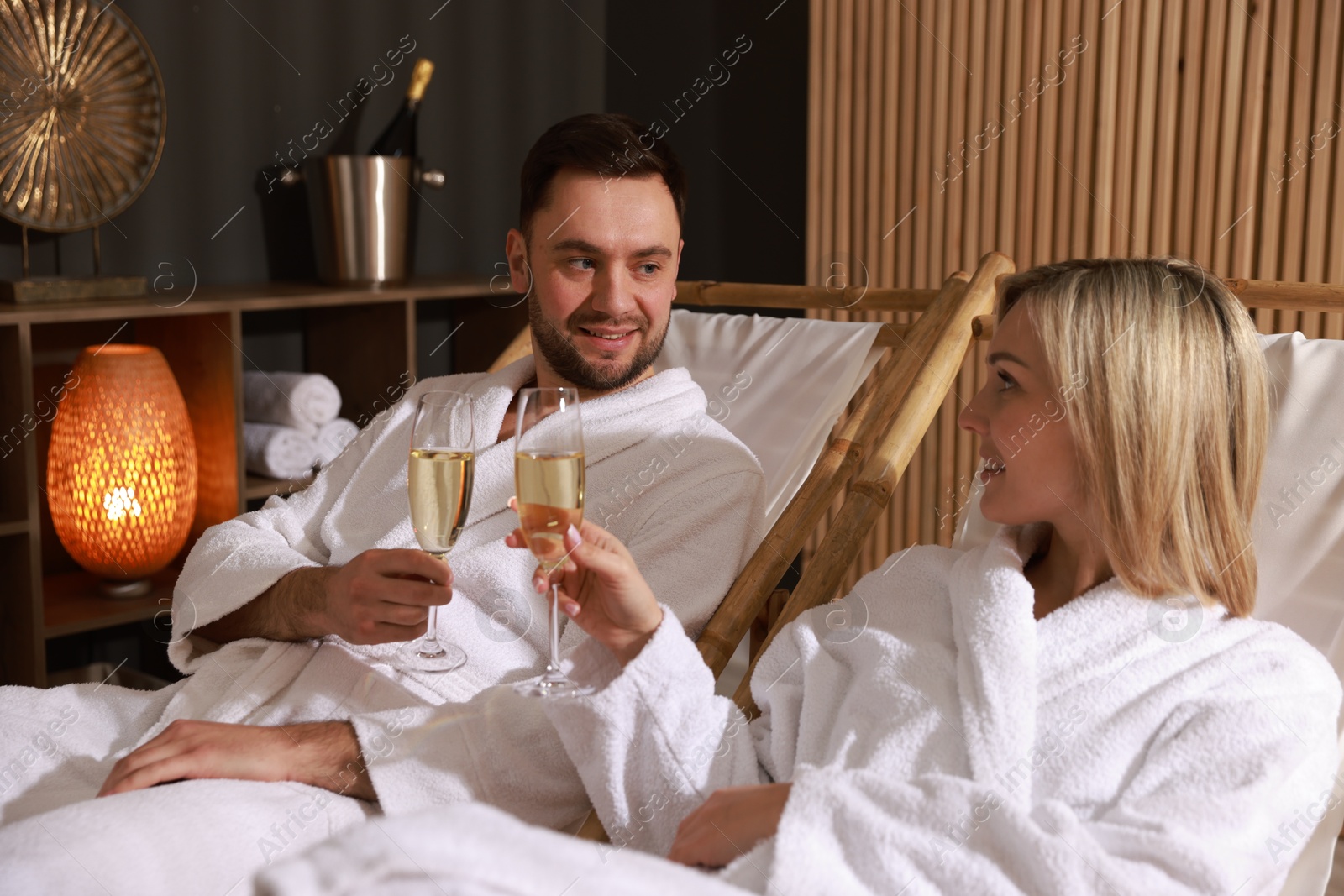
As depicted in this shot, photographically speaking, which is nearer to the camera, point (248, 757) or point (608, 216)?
point (248, 757)

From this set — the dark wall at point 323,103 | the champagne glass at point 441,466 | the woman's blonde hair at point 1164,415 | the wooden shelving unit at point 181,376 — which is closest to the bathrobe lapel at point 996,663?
the woman's blonde hair at point 1164,415

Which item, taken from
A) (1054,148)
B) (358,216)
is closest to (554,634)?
(358,216)

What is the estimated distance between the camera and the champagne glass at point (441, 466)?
1.21m

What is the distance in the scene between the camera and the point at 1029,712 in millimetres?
1170

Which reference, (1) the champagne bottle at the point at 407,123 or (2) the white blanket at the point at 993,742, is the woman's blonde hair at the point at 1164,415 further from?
(1) the champagne bottle at the point at 407,123

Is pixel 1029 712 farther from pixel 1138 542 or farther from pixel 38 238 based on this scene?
pixel 38 238

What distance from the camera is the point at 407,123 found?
3.12 metres

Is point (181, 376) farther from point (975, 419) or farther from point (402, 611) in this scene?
point (975, 419)

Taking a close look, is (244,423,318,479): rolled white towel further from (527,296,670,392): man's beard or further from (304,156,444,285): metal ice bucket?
(527,296,670,392): man's beard

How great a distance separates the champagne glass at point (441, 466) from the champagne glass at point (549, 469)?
0.10 meters

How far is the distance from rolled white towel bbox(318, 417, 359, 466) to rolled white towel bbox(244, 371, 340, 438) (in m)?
0.01

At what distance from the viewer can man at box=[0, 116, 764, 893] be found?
4.06ft

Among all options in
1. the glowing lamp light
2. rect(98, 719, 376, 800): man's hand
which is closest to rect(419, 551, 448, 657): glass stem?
rect(98, 719, 376, 800): man's hand

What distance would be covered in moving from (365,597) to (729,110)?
96.6 inches
